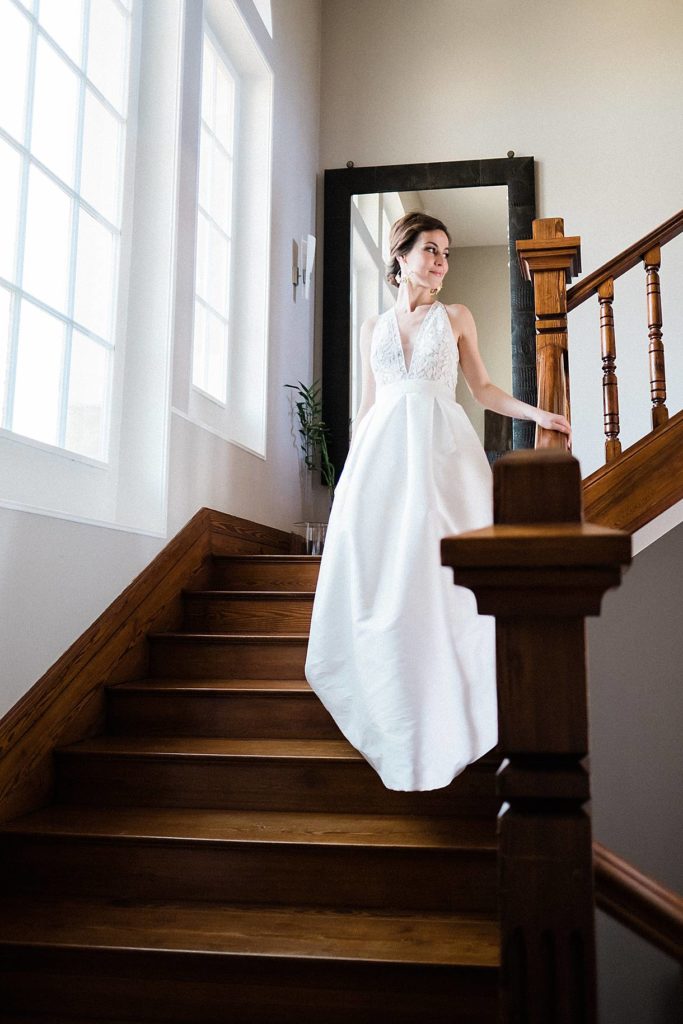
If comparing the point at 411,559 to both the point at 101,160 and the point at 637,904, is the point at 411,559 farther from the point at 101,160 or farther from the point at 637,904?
the point at 101,160

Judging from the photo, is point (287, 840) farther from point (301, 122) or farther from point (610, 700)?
point (301, 122)

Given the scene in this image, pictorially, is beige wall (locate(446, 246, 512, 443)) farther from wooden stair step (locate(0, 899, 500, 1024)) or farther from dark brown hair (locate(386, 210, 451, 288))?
wooden stair step (locate(0, 899, 500, 1024))

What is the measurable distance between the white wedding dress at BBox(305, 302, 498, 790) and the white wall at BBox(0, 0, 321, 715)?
2.51ft

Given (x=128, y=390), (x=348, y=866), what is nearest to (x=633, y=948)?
(x=348, y=866)

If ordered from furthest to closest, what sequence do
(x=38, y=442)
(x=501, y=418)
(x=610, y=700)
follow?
(x=501, y=418), (x=610, y=700), (x=38, y=442)

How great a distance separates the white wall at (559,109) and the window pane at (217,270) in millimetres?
1681

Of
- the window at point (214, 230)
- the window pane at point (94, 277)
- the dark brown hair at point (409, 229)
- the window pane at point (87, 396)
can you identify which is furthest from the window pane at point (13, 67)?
the window at point (214, 230)

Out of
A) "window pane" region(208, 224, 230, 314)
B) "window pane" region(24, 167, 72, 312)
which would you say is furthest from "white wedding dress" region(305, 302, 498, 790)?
"window pane" region(208, 224, 230, 314)

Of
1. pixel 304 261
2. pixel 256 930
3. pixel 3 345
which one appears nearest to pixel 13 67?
pixel 3 345

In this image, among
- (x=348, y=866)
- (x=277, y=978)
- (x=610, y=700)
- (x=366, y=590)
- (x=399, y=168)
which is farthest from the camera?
(x=399, y=168)

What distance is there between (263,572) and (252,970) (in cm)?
202

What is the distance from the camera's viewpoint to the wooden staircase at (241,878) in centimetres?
181

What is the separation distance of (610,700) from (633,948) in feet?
3.64

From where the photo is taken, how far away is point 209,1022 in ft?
6.06
